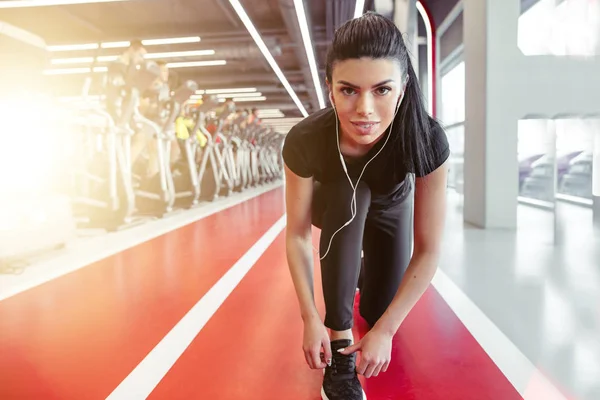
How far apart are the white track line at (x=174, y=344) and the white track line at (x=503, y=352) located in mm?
1036

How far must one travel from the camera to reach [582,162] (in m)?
6.54

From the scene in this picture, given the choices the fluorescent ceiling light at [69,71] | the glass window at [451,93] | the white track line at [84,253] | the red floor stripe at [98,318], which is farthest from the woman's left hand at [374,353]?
the fluorescent ceiling light at [69,71]

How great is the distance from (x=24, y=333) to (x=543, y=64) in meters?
4.13

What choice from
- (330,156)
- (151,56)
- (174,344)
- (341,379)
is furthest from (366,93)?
(151,56)

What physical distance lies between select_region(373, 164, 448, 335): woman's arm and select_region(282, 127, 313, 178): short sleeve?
310 millimetres

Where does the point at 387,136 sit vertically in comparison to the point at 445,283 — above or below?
above

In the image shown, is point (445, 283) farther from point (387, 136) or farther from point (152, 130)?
point (152, 130)

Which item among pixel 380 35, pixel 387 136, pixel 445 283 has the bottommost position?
pixel 445 283

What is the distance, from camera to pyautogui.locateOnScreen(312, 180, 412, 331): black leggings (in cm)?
121

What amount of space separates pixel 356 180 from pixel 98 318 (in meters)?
1.28

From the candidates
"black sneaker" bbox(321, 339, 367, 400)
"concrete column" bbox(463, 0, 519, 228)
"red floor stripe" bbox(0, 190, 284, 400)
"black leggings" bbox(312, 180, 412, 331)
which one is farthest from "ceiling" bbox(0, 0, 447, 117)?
"black sneaker" bbox(321, 339, 367, 400)

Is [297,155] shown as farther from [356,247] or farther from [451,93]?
[451,93]

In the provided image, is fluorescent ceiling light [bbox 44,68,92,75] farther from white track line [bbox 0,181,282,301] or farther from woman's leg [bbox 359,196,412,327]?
woman's leg [bbox 359,196,412,327]

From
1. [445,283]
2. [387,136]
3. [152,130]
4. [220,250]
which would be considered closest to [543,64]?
[445,283]
